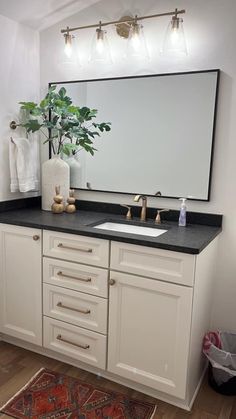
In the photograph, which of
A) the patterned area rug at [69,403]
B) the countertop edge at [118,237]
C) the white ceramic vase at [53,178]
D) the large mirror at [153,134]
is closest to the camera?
the countertop edge at [118,237]

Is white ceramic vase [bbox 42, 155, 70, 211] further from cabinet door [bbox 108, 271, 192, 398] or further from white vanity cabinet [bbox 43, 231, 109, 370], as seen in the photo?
cabinet door [bbox 108, 271, 192, 398]

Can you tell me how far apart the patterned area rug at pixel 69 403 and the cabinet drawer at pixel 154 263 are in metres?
0.73

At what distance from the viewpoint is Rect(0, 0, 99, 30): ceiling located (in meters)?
2.13

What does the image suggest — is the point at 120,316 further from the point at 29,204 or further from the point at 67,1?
the point at 67,1

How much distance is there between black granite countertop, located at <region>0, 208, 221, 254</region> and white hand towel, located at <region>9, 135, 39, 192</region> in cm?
19

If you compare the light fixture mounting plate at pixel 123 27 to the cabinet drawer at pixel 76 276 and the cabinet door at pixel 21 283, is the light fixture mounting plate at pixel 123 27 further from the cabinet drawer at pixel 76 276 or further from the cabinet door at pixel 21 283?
the cabinet drawer at pixel 76 276

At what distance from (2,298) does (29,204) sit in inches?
28.6

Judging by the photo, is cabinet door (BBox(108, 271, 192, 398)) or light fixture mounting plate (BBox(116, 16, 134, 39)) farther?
light fixture mounting plate (BBox(116, 16, 134, 39))

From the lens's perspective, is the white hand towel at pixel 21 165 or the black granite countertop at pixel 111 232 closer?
the black granite countertop at pixel 111 232

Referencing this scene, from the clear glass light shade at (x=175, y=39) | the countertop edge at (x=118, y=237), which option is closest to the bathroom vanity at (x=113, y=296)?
the countertop edge at (x=118, y=237)

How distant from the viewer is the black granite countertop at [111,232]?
168 centimetres

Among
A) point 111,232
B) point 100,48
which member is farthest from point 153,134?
point 111,232

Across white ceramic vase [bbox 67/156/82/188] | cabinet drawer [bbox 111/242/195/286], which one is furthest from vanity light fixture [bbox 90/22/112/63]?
cabinet drawer [bbox 111/242/195/286]

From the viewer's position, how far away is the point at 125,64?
2.26 meters
